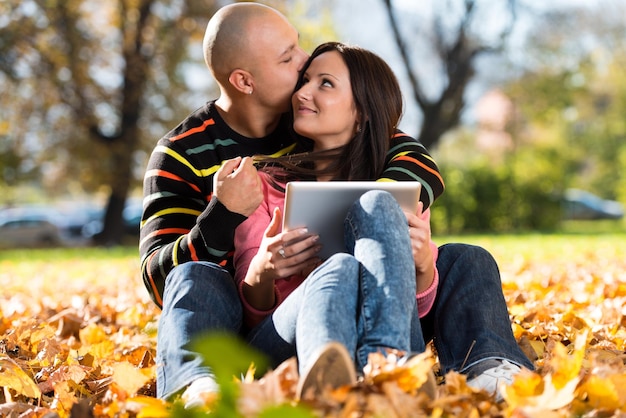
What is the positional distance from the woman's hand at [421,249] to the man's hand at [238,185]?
430 mm

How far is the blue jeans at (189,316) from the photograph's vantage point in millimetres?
1934

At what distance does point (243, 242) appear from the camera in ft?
8.02

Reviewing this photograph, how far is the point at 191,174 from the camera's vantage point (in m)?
2.63

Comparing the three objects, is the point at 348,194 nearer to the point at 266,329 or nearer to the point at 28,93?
the point at 266,329

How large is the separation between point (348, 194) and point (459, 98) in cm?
1691

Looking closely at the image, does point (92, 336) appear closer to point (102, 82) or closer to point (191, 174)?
point (191, 174)

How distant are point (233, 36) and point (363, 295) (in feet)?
4.57

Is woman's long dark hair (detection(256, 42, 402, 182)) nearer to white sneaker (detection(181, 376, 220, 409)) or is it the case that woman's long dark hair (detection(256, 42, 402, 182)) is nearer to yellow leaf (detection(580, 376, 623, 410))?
white sneaker (detection(181, 376, 220, 409))

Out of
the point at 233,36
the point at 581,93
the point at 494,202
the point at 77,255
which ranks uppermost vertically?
the point at 233,36

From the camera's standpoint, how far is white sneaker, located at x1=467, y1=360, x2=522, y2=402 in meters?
1.97

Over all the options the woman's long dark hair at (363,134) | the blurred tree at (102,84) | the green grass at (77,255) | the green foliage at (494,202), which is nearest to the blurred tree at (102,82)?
the blurred tree at (102,84)

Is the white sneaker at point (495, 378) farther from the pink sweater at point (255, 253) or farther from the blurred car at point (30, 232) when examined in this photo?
the blurred car at point (30, 232)

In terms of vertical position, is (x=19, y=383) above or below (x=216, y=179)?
below

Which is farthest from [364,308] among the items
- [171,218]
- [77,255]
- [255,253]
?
[77,255]
